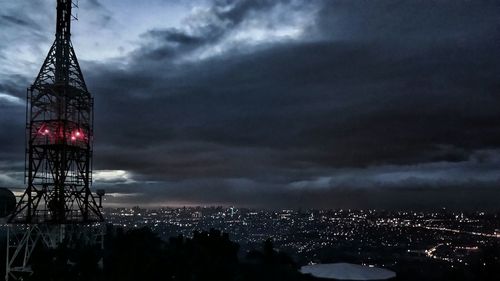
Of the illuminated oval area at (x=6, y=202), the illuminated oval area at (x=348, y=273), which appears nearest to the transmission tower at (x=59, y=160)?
the illuminated oval area at (x=6, y=202)

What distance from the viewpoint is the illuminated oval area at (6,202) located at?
40094 millimetres

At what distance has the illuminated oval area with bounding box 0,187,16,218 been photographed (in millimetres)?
40094

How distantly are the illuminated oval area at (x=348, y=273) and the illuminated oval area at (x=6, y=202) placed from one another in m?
26.8

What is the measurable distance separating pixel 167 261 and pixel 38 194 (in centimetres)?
1268

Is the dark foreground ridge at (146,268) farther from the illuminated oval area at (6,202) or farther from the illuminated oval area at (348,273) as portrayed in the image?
the illuminated oval area at (6,202)

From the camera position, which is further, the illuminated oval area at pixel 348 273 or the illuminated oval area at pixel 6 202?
the illuminated oval area at pixel 6 202

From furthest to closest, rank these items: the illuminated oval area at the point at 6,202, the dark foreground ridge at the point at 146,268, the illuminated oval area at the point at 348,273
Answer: the illuminated oval area at the point at 6,202, the dark foreground ridge at the point at 146,268, the illuminated oval area at the point at 348,273

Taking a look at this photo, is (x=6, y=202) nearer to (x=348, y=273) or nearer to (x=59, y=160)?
(x=59, y=160)

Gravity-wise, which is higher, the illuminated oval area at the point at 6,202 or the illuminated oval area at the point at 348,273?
the illuminated oval area at the point at 6,202

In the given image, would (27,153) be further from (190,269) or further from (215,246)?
(215,246)

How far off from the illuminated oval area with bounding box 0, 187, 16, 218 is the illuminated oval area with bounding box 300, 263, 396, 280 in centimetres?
2684

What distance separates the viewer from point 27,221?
3800cm

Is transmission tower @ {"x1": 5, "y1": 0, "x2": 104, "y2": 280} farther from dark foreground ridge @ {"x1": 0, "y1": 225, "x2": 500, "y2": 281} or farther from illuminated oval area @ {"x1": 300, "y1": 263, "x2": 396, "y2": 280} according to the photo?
illuminated oval area @ {"x1": 300, "y1": 263, "x2": 396, "y2": 280}

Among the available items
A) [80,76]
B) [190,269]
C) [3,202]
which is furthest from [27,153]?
[190,269]
